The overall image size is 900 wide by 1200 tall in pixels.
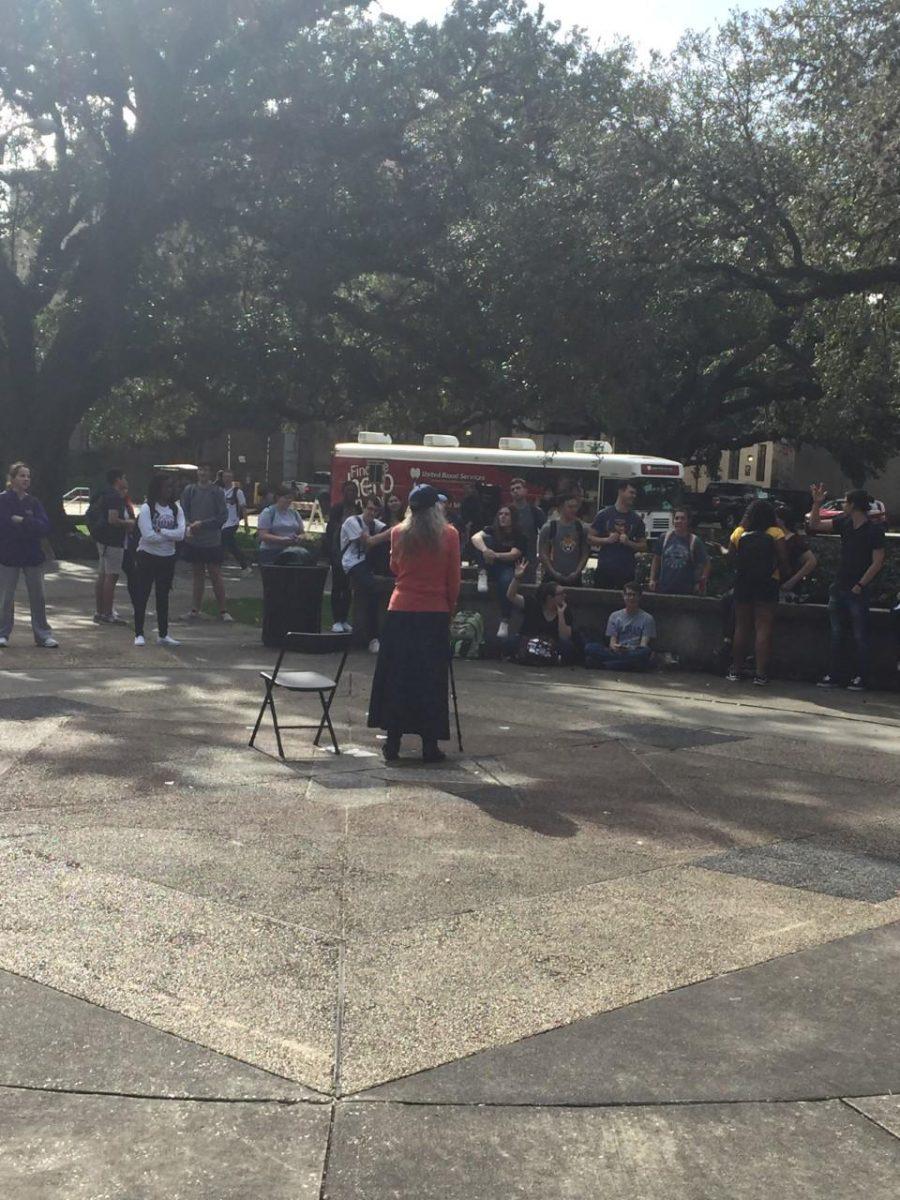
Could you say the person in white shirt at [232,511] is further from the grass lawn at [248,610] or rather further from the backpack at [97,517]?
the backpack at [97,517]

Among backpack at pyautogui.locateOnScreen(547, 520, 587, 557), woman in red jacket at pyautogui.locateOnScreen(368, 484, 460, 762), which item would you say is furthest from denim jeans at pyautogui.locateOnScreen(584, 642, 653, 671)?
woman in red jacket at pyautogui.locateOnScreen(368, 484, 460, 762)

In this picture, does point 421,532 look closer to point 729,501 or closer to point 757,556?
point 757,556

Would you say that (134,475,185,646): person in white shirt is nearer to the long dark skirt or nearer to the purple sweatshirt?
the purple sweatshirt

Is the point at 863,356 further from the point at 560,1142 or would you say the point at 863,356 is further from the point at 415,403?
the point at 560,1142

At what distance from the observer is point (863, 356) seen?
2569cm

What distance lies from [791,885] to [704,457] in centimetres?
4945

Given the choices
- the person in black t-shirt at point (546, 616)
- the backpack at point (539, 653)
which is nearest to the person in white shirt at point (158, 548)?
the person in black t-shirt at point (546, 616)

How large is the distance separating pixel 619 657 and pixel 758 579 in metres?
1.57

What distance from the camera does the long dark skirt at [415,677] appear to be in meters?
9.14

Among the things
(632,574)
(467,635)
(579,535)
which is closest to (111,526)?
(467,635)

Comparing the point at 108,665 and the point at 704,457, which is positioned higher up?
the point at 704,457

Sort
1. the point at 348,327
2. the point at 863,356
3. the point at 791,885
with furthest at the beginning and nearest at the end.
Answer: the point at 348,327
the point at 863,356
the point at 791,885

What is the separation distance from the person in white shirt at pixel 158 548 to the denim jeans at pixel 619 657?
415 centimetres

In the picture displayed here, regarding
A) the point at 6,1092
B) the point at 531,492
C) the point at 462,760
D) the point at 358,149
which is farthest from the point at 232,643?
the point at 531,492
